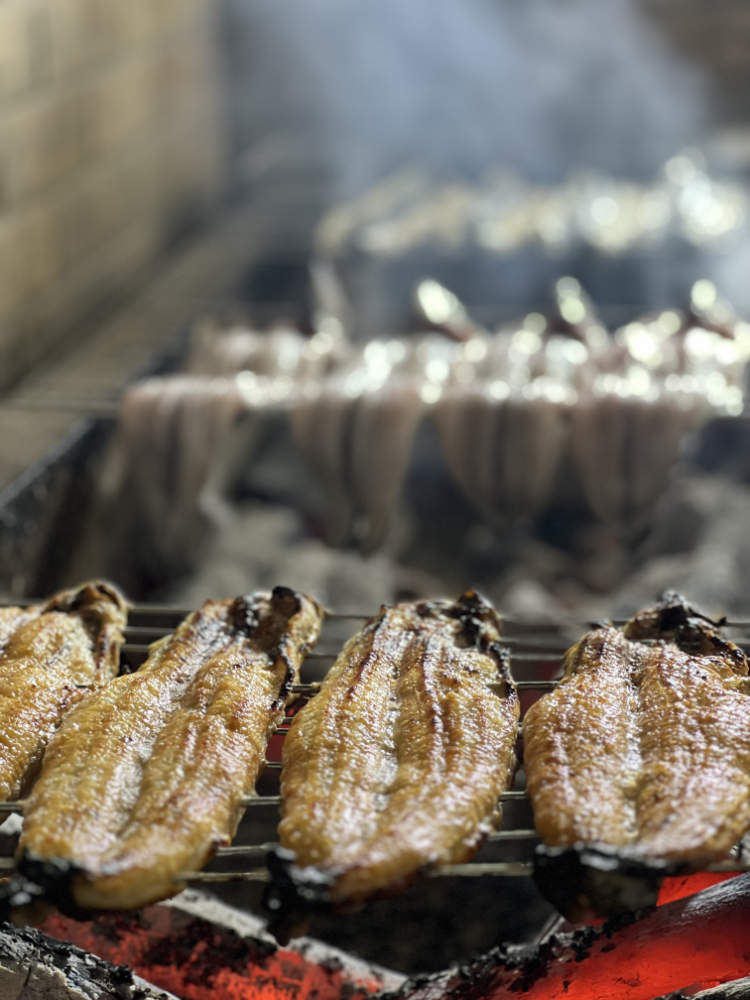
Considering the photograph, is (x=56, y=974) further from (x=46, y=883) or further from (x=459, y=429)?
(x=459, y=429)

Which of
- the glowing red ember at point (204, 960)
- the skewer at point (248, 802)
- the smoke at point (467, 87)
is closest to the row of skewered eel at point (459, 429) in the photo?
the glowing red ember at point (204, 960)

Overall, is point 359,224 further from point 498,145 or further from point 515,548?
point 498,145

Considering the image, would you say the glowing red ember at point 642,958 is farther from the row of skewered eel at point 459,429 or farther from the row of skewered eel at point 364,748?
the row of skewered eel at point 459,429

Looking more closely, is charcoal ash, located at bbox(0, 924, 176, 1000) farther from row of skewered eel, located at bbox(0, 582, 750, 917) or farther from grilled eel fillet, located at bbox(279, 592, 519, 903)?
grilled eel fillet, located at bbox(279, 592, 519, 903)

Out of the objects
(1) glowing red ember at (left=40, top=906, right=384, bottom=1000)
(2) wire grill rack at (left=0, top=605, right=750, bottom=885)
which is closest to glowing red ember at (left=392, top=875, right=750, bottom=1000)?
(2) wire grill rack at (left=0, top=605, right=750, bottom=885)

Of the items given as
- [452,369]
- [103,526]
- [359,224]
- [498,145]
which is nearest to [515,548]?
[452,369]
